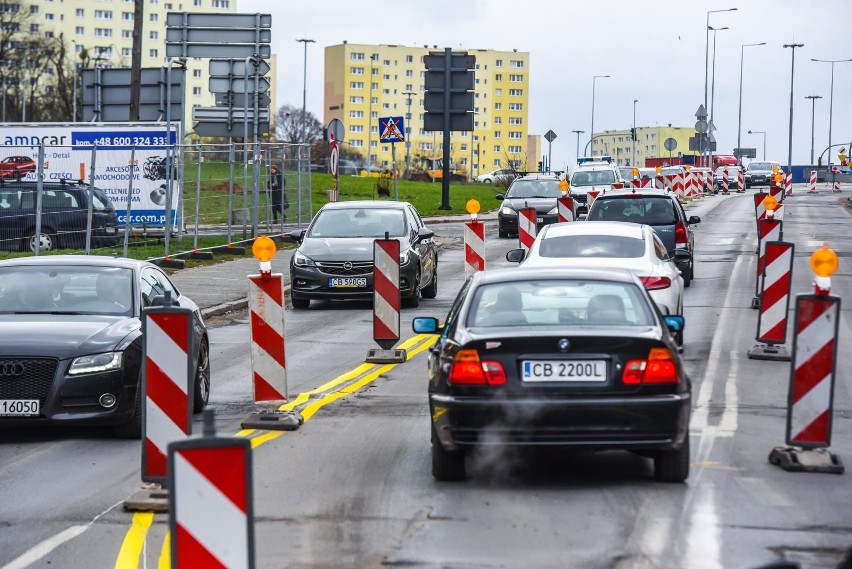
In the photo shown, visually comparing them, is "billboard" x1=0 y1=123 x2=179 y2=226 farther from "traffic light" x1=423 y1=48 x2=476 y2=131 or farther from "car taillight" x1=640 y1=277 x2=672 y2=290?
"car taillight" x1=640 y1=277 x2=672 y2=290

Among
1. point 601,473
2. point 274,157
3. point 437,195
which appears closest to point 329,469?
point 601,473

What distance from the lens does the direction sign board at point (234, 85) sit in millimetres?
33219

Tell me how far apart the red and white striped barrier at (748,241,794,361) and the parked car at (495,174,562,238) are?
75.3ft

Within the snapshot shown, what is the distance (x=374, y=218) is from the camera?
22.9 m

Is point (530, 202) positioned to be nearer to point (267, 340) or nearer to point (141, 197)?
point (141, 197)

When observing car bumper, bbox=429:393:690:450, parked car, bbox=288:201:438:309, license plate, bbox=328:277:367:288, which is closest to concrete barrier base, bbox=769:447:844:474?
car bumper, bbox=429:393:690:450

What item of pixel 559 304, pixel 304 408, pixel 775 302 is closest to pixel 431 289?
pixel 775 302

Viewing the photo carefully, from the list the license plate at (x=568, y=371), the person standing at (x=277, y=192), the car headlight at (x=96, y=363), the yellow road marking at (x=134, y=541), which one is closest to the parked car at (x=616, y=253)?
the car headlight at (x=96, y=363)

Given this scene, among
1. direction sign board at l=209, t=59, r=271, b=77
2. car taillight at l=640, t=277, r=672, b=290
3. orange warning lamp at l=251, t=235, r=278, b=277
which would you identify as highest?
direction sign board at l=209, t=59, r=271, b=77

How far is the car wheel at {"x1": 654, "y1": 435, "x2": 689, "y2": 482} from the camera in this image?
28.7ft

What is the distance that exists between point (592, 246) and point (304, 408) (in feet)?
16.3

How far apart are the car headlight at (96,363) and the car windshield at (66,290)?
2.92 feet

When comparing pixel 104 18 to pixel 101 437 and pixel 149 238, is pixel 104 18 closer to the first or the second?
pixel 149 238

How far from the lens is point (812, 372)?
9492mm
